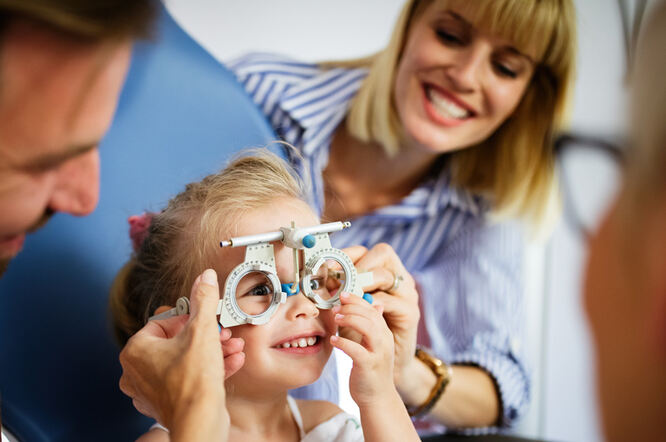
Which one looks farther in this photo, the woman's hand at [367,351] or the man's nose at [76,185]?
the woman's hand at [367,351]

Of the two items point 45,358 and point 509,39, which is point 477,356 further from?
point 45,358

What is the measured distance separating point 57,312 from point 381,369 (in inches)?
20.4

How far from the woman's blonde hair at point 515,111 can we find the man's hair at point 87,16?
91 centimetres

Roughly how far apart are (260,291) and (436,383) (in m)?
0.48

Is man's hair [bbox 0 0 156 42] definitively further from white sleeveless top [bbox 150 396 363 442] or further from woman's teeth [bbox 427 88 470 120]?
woman's teeth [bbox 427 88 470 120]

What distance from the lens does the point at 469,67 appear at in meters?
1.42

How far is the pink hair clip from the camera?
104cm

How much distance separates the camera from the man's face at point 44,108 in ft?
1.93

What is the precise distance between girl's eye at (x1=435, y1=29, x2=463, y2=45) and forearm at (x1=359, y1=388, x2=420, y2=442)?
868 millimetres

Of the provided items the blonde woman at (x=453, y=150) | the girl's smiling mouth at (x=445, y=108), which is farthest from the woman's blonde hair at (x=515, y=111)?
the girl's smiling mouth at (x=445, y=108)

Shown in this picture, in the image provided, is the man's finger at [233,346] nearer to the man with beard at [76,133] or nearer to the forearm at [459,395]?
the man with beard at [76,133]

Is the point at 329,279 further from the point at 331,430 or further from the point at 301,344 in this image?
the point at 331,430

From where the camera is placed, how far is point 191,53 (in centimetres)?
128

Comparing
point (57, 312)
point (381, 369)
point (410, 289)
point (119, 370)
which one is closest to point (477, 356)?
point (410, 289)
